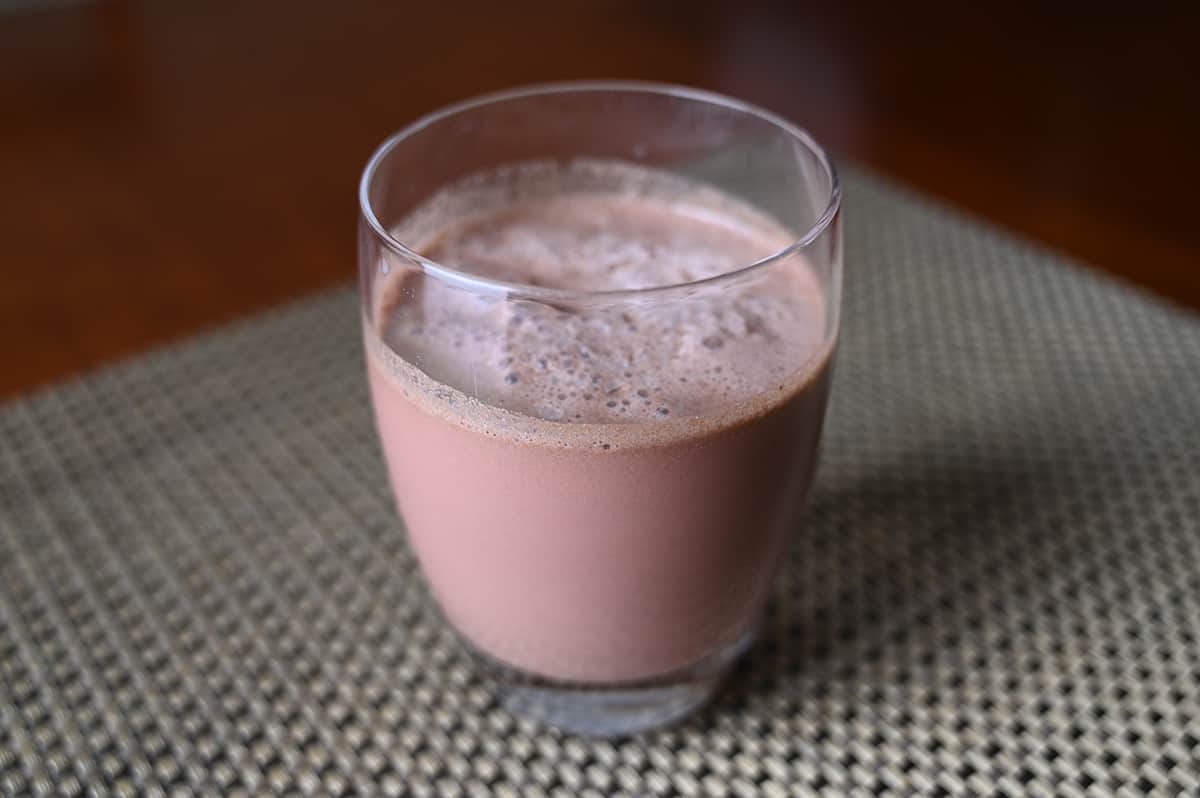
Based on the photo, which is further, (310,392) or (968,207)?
(968,207)

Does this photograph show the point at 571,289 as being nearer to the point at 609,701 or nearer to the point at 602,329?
the point at 602,329

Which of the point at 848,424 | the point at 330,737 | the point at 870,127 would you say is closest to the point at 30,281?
the point at 330,737

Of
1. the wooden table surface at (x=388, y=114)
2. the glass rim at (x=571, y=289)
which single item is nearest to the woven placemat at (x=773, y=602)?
the wooden table surface at (x=388, y=114)

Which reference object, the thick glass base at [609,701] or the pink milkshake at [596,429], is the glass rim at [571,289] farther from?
the thick glass base at [609,701]

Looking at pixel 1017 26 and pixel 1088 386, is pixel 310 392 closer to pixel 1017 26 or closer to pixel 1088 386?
pixel 1088 386

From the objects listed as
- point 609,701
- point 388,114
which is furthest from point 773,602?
point 388,114

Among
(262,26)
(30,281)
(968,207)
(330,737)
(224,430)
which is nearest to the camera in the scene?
(330,737)
